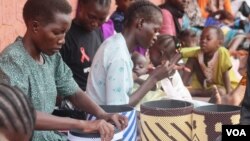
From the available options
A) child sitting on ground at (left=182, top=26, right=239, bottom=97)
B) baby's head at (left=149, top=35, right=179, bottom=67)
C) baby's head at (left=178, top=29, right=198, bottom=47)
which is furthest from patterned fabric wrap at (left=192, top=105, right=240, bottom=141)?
baby's head at (left=178, top=29, right=198, bottom=47)

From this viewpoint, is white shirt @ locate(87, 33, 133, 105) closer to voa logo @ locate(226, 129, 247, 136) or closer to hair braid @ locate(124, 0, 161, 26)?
hair braid @ locate(124, 0, 161, 26)

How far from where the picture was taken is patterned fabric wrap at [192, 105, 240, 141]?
221 cm

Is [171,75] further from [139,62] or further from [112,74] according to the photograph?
[112,74]

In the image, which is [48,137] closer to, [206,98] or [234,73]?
[206,98]

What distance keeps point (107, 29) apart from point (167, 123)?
5.87 feet

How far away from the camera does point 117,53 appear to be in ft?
8.85

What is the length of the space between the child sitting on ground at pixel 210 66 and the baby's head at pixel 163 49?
2.73ft

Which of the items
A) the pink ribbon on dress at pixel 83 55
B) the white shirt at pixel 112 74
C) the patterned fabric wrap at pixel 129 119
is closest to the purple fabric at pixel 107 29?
the pink ribbon on dress at pixel 83 55

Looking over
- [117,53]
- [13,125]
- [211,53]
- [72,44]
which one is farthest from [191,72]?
[13,125]

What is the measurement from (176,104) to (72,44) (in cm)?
108

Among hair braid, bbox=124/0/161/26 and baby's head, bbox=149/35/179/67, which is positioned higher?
hair braid, bbox=124/0/161/26

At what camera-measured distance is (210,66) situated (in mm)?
4559

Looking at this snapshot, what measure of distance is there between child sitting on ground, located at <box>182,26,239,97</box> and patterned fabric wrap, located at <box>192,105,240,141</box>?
2126 millimetres

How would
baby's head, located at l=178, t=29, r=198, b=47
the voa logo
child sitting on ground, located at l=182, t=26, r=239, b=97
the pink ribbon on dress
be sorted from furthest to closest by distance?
baby's head, located at l=178, t=29, r=198, b=47 < child sitting on ground, located at l=182, t=26, r=239, b=97 < the pink ribbon on dress < the voa logo
